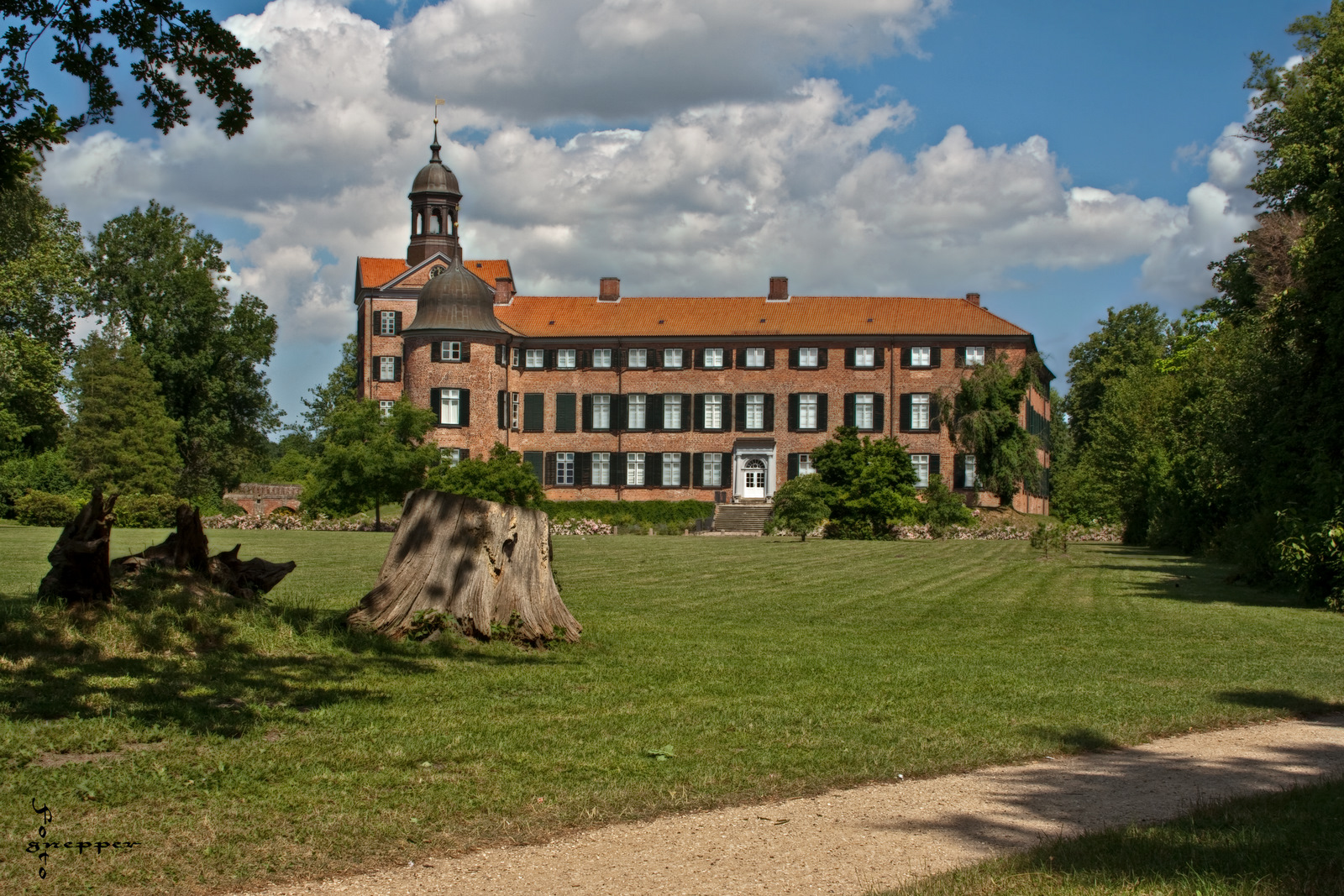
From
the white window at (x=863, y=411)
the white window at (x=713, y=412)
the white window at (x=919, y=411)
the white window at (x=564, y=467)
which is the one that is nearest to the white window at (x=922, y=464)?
the white window at (x=919, y=411)

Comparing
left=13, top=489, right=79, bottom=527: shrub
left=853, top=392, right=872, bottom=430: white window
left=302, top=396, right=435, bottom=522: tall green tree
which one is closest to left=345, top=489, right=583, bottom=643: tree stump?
left=13, top=489, right=79, bottom=527: shrub

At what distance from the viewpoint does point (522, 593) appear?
1073cm

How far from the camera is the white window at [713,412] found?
185 ft

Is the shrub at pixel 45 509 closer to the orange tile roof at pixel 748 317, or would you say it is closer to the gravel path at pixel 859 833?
the orange tile roof at pixel 748 317

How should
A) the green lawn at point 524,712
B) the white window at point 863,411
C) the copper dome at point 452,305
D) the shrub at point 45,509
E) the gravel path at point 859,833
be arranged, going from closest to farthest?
the gravel path at point 859,833 < the green lawn at point 524,712 < the shrub at point 45,509 < the copper dome at point 452,305 < the white window at point 863,411

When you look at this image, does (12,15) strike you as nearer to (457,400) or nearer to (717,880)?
(717,880)

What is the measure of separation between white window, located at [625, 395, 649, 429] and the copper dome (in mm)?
6952

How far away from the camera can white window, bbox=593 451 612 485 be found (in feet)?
187

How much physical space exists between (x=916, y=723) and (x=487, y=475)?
3490 centimetres

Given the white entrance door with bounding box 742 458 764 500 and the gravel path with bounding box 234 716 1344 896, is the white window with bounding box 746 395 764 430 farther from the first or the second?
the gravel path with bounding box 234 716 1344 896

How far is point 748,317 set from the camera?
57.6 m

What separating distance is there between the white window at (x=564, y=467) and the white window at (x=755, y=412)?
835cm

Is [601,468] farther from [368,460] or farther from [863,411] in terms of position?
[368,460]

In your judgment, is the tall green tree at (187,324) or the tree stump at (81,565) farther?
the tall green tree at (187,324)
